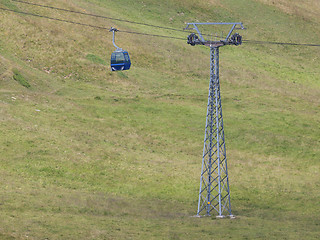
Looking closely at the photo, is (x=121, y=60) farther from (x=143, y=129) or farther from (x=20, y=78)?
(x=20, y=78)

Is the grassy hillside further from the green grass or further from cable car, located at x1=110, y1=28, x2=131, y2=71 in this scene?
cable car, located at x1=110, y1=28, x2=131, y2=71

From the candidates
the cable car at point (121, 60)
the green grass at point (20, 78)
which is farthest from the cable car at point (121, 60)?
the green grass at point (20, 78)

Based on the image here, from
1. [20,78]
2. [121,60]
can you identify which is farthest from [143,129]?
[20,78]

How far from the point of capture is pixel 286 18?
165 m

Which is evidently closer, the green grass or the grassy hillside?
the grassy hillside

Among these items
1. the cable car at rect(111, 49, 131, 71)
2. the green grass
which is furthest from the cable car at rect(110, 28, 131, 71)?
the green grass

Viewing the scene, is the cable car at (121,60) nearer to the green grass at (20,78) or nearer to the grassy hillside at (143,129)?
the grassy hillside at (143,129)

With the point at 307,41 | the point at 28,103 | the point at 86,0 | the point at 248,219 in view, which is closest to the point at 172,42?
the point at 86,0

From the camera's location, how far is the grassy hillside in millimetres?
59125

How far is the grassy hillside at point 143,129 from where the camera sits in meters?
59.1

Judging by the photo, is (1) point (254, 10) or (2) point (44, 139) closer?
(2) point (44, 139)

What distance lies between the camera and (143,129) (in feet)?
298

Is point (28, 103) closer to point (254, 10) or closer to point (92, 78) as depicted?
point (92, 78)

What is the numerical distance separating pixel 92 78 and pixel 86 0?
4150 centimetres
